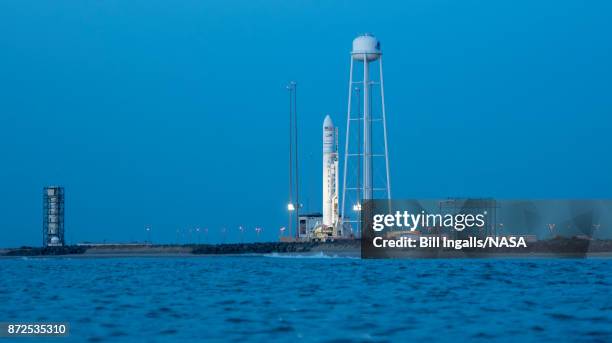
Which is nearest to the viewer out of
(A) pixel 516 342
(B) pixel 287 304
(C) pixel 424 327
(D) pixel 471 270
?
(A) pixel 516 342

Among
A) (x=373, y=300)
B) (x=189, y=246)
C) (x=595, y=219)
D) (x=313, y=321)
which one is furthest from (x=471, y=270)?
(x=189, y=246)

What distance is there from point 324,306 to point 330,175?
85.3m

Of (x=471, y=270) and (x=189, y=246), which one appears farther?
(x=189, y=246)

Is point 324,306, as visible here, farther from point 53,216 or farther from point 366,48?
point 53,216

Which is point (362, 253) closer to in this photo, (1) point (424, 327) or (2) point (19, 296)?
(2) point (19, 296)

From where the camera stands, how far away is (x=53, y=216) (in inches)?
5463

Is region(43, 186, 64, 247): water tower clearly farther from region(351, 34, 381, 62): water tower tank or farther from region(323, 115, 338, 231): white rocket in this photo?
region(351, 34, 381, 62): water tower tank

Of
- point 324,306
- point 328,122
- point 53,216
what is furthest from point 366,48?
point 324,306

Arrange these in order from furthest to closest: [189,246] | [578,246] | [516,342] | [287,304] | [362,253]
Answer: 1. [189,246]
2. [578,246]
3. [362,253]
4. [287,304]
5. [516,342]

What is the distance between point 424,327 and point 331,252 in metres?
79.3

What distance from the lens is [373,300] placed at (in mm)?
46250

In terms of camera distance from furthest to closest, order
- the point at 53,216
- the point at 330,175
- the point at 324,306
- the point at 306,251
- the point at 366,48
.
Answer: the point at 53,216, the point at 330,175, the point at 306,251, the point at 366,48, the point at 324,306

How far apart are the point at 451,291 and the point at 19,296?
1940 cm

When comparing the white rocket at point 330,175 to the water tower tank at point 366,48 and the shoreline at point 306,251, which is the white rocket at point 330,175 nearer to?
the shoreline at point 306,251
